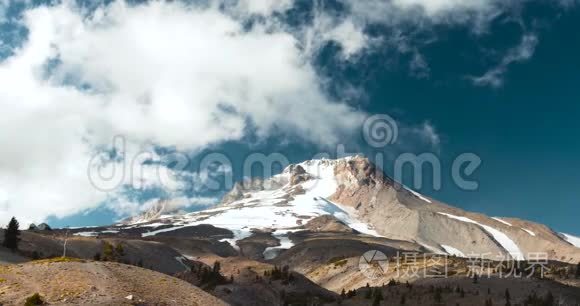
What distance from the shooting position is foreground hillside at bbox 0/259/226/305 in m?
27.7

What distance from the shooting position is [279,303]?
5888cm

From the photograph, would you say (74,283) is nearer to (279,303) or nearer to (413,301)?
(279,303)

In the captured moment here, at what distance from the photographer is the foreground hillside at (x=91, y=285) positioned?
2770 cm

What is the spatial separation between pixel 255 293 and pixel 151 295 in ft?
98.2

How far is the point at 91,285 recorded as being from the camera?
28.9 meters

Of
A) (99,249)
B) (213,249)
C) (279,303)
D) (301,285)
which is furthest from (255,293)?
(213,249)
